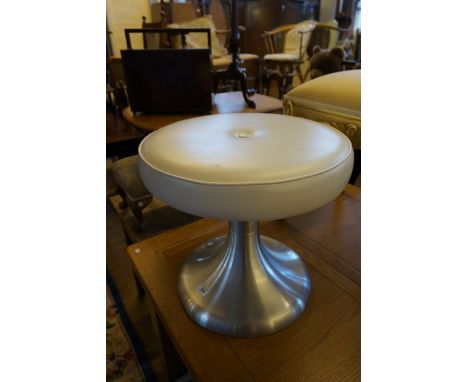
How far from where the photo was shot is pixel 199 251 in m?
0.77

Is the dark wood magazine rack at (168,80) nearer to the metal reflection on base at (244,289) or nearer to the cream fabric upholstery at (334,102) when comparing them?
the cream fabric upholstery at (334,102)

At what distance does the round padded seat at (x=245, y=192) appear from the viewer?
411 millimetres

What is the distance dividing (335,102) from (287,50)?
291 cm

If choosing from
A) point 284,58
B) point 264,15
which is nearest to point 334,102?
point 284,58

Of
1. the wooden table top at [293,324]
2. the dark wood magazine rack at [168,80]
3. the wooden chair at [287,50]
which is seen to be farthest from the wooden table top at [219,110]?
the wooden chair at [287,50]

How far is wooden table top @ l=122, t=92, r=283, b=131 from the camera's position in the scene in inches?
54.9

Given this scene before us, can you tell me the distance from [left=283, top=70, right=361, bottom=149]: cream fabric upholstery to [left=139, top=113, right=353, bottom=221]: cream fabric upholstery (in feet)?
1.77

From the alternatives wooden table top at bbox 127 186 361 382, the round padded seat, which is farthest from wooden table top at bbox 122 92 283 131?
the round padded seat

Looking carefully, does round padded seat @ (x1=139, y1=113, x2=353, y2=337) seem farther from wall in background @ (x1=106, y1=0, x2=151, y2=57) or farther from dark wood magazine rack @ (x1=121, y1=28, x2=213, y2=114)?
wall in background @ (x1=106, y1=0, x2=151, y2=57)

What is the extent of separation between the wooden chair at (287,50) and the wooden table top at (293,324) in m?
2.35
